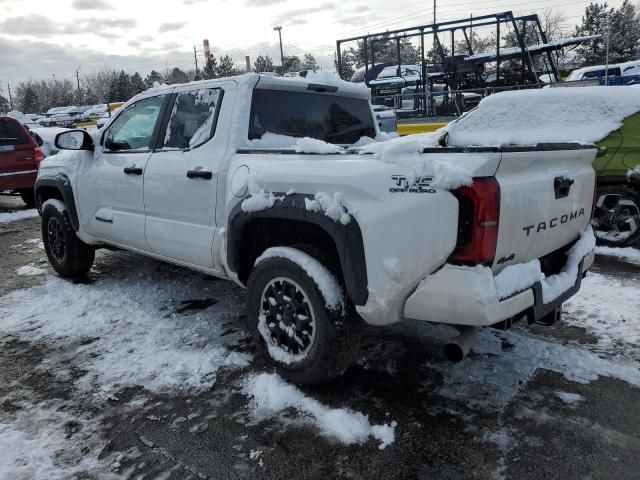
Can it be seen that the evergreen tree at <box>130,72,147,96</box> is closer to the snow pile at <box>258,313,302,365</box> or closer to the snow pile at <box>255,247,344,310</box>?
the snow pile at <box>258,313,302,365</box>

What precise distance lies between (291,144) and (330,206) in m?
1.20

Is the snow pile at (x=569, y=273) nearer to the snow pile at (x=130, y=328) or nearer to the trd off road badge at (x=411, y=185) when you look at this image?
the trd off road badge at (x=411, y=185)

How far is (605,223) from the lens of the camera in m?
6.23

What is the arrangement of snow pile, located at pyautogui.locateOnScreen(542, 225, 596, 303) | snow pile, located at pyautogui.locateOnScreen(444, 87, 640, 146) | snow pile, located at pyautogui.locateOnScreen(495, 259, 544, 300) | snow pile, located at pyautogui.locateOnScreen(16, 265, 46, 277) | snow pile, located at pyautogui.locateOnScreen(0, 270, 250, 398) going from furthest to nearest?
snow pile, located at pyautogui.locateOnScreen(16, 265, 46, 277), snow pile, located at pyautogui.locateOnScreen(444, 87, 640, 146), snow pile, located at pyautogui.locateOnScreen(0, 270, 250, 398), snow pile, located at pyautogui.locateOnScreen(542, 225, 596, 303), snow pile, located at pyautogui.locateOnScreen(495, 259, 544, 300)

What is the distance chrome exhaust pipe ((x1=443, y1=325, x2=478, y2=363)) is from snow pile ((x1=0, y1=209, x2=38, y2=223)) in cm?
971

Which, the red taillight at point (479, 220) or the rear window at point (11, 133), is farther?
the rear window at point (11, 133)

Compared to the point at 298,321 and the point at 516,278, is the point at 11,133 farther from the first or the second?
the point at 516,278

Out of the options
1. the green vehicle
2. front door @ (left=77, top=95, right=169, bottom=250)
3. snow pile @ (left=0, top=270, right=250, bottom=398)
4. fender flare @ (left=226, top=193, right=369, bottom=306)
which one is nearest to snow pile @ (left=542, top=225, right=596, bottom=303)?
fender flare @ (left=226, top=193, right=369, bottom=306)

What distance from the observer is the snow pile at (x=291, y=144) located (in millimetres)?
3096

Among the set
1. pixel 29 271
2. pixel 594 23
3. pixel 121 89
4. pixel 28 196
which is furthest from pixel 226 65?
pixel 29 271

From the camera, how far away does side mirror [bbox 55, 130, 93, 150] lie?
4934mm

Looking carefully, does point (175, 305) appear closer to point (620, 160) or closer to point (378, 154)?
point (378, 154)

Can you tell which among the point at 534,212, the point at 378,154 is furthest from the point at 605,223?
the point at 378,154

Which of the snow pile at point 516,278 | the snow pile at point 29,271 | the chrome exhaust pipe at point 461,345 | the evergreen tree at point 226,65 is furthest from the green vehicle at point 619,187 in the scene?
the evergreen tree at point 226,65
